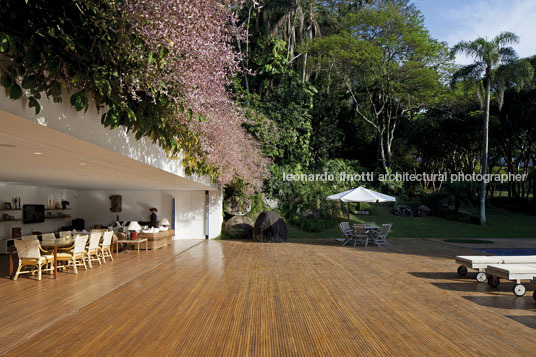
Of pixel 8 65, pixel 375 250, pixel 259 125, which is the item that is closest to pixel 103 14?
pixel 8 65

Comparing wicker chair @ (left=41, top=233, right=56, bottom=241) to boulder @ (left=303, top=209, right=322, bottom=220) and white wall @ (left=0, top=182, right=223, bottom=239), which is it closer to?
white wall @ (left=0, top=182, right=223, bottom=239)

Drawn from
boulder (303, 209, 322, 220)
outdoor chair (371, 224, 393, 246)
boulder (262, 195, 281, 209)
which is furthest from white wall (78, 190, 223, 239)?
outdoor chair (371, 224, 393, 246)

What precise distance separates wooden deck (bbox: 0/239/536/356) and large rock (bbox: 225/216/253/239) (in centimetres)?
637

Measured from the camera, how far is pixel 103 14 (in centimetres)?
271

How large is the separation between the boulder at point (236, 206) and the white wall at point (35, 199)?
22.0 feet

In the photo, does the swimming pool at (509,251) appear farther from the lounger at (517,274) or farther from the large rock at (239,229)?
the large rock at (239,229)

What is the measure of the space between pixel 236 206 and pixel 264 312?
1167 cm

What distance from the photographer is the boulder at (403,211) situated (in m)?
19.4

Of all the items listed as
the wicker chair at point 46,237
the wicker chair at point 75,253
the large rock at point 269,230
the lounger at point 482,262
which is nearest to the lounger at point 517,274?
the lounger at point 482,262

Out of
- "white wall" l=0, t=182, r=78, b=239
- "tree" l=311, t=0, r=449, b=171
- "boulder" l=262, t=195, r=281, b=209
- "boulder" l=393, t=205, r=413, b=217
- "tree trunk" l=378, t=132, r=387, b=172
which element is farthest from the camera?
"tree trunk" l=378, t=132, r=387, b=172

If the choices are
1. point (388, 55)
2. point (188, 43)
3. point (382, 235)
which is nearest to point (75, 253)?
point (188, 43)

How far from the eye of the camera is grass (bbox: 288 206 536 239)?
641 inches

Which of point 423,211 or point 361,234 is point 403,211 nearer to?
point 423,211

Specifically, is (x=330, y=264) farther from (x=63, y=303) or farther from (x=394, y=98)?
(x=394, y=98)
